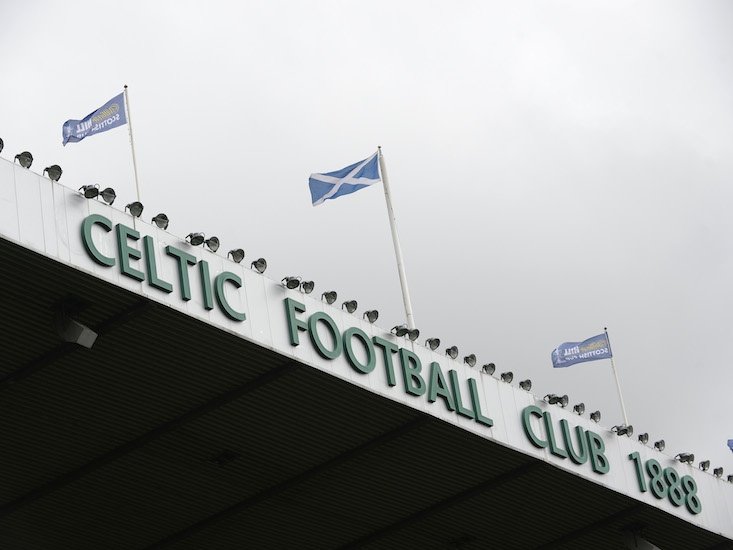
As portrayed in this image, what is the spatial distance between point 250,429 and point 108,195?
7.68 m

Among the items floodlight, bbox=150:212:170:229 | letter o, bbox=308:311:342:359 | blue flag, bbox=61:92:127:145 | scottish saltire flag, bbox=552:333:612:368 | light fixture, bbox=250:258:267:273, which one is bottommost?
scottish saltire flag, bbox=552:333:612:368

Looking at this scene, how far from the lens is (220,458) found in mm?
33250

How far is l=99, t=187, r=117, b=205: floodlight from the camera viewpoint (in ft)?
87.9

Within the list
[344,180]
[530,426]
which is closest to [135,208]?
[344,180]

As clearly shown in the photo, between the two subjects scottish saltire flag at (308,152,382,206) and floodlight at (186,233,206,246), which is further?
scottish saltire flag at (308,152,382,206)

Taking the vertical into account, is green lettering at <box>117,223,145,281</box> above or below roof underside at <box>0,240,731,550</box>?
above

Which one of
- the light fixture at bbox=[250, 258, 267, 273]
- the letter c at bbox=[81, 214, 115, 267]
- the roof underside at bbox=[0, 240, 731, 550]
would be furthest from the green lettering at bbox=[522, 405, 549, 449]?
the letter c at bbox=[81, 214, 115, 267]

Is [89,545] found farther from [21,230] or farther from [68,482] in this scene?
[21,230]

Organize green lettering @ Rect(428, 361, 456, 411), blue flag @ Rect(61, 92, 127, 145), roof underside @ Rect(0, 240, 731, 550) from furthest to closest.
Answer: green lettering @ Rect(428, 361, 456, 411)
blue flag @ Rect(61, 92, 127, 145)
roof underside @ Rect(0, 240, 731, 550)

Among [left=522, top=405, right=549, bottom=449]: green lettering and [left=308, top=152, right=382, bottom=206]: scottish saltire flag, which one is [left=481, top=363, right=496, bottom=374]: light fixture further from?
Answer: [left=308, top=152, right=382, bottom=206]: scottish saltire flag

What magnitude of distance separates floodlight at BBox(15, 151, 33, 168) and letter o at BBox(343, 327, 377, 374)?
26.6 feet

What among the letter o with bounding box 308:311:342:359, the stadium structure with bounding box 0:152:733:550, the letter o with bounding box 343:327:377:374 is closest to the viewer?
the stadium structure with bounding box 0:152:733:550

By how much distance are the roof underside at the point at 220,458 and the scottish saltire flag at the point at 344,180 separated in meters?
6.74

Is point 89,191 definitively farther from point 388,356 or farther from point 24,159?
point 388,356
